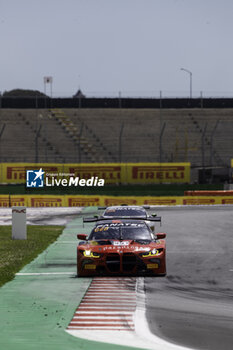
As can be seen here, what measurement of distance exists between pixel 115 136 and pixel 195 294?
5339 cm

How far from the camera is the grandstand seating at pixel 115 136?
2507 inches

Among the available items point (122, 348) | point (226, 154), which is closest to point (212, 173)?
point (226, 154)

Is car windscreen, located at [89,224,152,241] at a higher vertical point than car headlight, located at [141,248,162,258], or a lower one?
higher

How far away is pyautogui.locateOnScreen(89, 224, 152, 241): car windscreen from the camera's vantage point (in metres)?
16.5

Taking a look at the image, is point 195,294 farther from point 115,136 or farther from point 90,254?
point 115,136

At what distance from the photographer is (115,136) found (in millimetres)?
66938

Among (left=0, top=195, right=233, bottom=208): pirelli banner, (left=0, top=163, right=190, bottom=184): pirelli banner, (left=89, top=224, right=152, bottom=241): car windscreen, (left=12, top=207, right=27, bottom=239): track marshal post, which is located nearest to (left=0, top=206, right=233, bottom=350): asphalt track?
(left=89, top=224, right=152, bottom=241): car windscreen

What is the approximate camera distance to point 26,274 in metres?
17.1

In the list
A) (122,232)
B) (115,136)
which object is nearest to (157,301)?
(122,232)

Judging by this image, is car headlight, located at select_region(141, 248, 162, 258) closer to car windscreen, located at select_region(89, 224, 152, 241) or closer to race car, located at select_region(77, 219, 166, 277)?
race car, located at select_region(77, 219, 166, 277)

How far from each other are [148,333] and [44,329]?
154cm

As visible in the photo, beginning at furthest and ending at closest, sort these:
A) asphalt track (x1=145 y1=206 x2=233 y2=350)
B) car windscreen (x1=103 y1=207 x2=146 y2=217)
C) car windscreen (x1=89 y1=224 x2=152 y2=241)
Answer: car windscreen (x1=103 y1=207 x2=146 y2=217) < car windscreen (x1=89 y1=224 x2=152 y2=241) < asphalt track (x1=145 y1=206 x2=233 y2=350)

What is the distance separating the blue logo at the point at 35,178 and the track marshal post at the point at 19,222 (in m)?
24.5

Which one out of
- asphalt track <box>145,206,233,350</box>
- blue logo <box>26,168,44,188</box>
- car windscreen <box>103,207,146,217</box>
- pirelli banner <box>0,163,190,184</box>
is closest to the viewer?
asphalt track <box>145,206,233,350</box>
